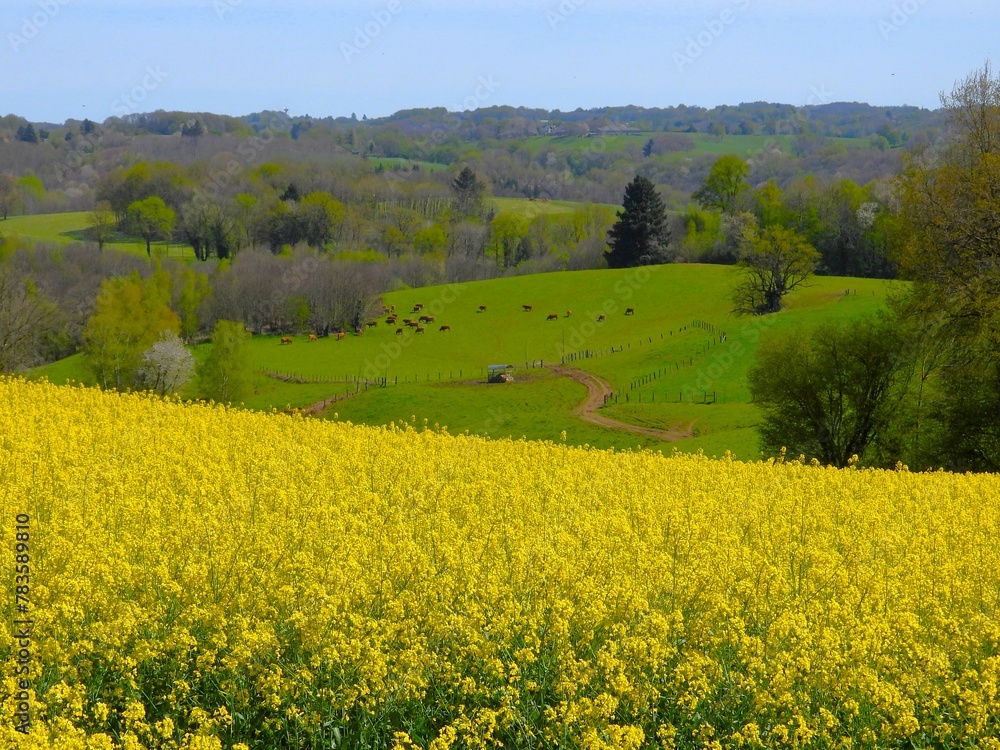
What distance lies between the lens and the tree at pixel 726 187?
130 meters

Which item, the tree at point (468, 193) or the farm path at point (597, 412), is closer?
the farm path at point (597, 412)

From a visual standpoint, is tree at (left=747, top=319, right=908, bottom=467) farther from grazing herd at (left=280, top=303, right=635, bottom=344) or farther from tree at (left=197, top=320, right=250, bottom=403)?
grazing herd at (left=280, top=303, right=635, bottom=344)

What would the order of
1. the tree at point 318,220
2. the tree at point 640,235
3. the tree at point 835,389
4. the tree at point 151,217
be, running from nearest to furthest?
the tree at point 835,389
the tree at point 640,235
the tree at point 318,220
the tree at point 151,217

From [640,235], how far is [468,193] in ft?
236

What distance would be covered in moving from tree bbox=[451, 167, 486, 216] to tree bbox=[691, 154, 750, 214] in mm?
54041

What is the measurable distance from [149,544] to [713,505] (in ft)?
21.7

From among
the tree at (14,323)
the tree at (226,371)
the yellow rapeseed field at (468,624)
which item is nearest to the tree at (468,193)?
the tree at (226,371)

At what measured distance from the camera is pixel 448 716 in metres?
6.48

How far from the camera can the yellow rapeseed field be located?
6.21 m

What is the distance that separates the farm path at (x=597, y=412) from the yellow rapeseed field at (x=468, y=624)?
40.0 meters

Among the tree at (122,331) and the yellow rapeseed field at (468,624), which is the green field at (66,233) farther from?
the yellow rapeseed field at (468,624)

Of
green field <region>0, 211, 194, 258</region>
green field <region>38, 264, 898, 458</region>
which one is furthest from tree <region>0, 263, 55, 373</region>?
green field <region>0, 211, 194, 258</region>

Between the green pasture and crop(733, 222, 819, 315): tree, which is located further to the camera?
crop(733, 222, 819, 315): tree

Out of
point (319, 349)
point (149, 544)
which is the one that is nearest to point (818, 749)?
point (149, 544)
